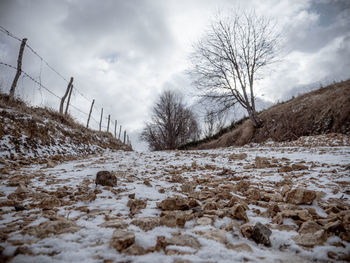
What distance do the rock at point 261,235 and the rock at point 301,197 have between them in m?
0.60

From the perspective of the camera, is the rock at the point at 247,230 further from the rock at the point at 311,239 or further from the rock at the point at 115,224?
the rock at the point at 115,224

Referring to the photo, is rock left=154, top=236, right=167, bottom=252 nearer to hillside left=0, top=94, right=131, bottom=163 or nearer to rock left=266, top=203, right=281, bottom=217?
rock left=266, top=203, right=281, bottom=217

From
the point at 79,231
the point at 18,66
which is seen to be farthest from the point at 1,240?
the point at 18,66

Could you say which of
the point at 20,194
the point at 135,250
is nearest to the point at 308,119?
the point at 135,250

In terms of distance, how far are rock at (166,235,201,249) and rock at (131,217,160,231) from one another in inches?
7.2

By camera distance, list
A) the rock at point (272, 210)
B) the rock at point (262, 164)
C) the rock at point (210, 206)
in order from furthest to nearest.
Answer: the rock at point (262, 164), the rock at point (210, 206), the rock at point (272, 210)

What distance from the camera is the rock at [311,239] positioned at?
0.95 m

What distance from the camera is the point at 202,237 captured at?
1.03m

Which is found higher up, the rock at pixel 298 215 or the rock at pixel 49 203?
the rock at pixel 49 203

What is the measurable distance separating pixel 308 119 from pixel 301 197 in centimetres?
934

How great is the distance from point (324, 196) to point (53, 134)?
781 centimetres

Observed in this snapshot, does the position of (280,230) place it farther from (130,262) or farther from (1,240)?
(1,240)

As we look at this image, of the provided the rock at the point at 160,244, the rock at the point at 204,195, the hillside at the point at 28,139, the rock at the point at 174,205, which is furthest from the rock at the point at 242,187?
the hillside at the point at 28,139

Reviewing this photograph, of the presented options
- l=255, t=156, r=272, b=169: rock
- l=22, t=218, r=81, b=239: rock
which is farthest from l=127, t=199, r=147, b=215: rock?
l=255, t=156, r=272, b=169: rock
